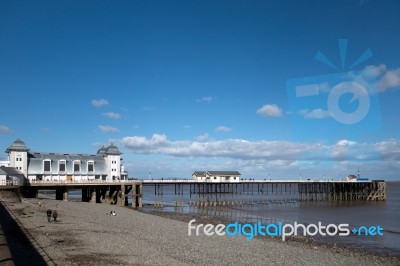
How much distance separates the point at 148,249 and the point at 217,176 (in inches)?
2107

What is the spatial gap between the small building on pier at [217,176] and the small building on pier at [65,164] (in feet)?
62.9

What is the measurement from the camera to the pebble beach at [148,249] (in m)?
15.3

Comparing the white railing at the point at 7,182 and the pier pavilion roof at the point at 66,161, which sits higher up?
the pier pavilion roof at the point at 66,161

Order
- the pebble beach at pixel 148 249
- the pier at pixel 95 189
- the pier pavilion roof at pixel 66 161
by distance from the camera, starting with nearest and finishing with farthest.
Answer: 1. the pebble beach at pixel 148 249
2. the pier at pixel 95 189
3. the pier pavilion roof at pixel 66 161

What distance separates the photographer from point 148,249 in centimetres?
1820

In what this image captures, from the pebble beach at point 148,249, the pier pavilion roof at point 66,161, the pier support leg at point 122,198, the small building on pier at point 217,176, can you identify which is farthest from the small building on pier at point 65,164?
the pebble beach at point 148,249

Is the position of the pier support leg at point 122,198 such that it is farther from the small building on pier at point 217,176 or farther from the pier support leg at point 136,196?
the small building on pier at point 217,176

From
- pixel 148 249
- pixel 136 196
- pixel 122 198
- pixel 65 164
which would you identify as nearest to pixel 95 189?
pixel 122 198

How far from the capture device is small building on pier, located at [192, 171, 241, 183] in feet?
231

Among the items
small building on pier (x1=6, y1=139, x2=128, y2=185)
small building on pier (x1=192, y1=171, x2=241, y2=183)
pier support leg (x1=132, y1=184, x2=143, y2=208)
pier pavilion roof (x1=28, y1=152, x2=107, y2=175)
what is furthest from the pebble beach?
small building on pier (x1=192, y1=171, x2=241, y2=183)

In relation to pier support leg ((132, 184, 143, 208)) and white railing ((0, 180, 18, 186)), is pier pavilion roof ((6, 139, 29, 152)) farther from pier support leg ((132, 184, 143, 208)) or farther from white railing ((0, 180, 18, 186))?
pier support leg ((132, 184, 143, 208))

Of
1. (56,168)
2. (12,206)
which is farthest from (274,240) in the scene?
(56,168)

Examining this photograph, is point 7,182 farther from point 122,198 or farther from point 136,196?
point 136,196

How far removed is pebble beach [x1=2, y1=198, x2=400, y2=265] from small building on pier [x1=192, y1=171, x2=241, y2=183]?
1740 inches
